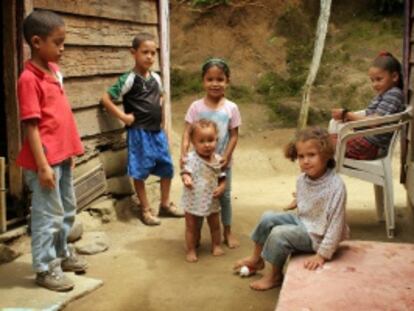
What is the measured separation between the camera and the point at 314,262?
3.16 m

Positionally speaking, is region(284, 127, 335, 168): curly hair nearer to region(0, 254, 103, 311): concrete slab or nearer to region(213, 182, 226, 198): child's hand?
region(213, 182, 226, 198): child's hand

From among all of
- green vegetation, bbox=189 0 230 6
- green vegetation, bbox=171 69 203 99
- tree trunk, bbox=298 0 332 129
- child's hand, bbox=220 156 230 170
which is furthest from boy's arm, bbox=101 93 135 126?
green vegetation, bbox=189 0 230 6

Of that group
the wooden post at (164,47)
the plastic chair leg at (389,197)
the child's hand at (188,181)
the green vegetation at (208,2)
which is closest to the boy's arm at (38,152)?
the child's hand at (188,181)

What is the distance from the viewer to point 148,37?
5.14 m

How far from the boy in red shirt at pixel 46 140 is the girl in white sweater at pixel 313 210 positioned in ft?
4.61

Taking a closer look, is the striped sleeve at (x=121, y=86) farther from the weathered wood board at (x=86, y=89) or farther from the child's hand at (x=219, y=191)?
the child's hand at (x=219, y=191)

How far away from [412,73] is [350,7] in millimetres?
7985

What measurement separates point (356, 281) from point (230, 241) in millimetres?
1856

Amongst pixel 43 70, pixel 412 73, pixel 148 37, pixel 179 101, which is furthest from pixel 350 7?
pixel 43 70

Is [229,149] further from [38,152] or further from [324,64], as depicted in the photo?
[324,64]

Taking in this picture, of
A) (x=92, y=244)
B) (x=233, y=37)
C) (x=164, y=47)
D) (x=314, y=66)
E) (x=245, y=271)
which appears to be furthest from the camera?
(x=233, y=37)

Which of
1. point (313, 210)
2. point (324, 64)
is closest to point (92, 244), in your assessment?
point (313, 210)

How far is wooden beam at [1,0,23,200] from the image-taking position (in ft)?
13.5

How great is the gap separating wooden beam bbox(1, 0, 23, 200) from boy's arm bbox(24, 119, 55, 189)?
98cm
